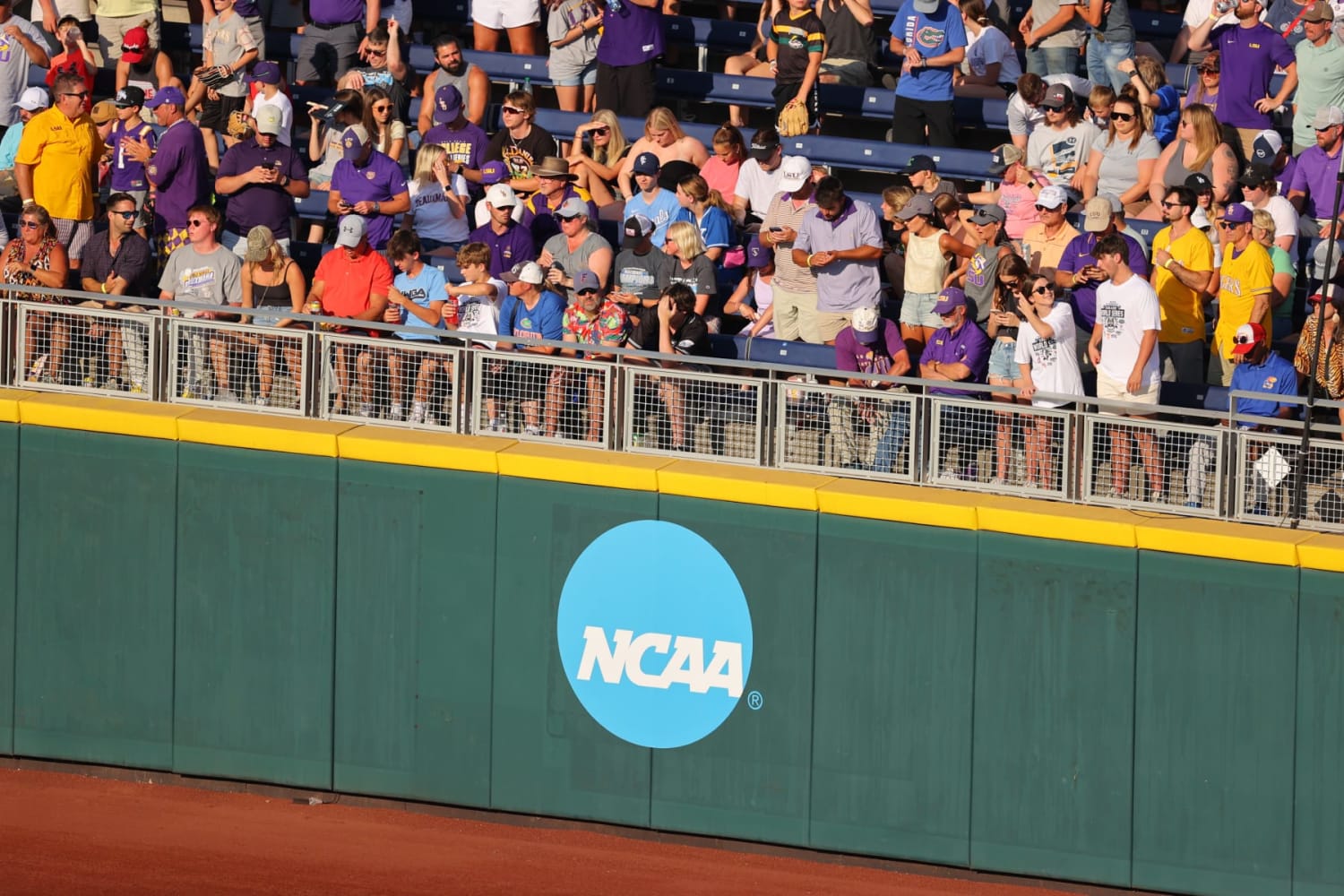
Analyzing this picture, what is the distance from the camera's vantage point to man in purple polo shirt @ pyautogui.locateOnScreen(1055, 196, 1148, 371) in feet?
45.0

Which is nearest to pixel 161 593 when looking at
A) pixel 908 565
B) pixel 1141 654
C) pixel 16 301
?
pixel 16 301

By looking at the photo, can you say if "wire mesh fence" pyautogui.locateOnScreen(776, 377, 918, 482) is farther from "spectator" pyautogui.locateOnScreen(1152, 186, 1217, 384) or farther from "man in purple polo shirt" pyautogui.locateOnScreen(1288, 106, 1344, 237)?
"man in purple polo shirt" pyautogui.locateOnScreen(1288, 106, 1344, 237)

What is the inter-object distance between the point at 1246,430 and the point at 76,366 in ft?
24.6

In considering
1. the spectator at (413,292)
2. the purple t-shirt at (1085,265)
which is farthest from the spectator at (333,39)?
the purple t-shirt at (1085,265)

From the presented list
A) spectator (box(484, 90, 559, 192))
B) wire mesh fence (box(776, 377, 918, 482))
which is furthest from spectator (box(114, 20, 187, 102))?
wire mesh fence (box(776, 377, 918, 482))

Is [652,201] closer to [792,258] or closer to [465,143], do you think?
[792,258]

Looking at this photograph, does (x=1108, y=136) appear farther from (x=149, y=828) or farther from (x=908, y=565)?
(x=149, y=828)

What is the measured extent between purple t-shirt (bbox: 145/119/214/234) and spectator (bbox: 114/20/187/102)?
1189 millimetres

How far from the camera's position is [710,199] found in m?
15.1

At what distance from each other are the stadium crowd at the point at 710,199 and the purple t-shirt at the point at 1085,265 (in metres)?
0.02

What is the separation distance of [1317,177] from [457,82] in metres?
6.97

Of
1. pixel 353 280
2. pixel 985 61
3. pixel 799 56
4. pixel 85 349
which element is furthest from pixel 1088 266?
pixel 85 349

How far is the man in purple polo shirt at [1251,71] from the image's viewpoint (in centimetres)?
1609

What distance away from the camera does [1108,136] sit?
1554 centimetres
